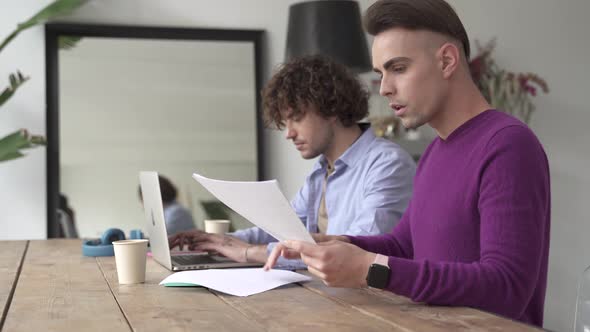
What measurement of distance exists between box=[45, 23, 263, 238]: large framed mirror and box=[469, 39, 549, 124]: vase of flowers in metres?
1.25

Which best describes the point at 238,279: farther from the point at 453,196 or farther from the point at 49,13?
the point at 49,13

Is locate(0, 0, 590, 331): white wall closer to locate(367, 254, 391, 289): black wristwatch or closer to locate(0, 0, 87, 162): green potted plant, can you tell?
locate(0, 0, 87, 162): green potted plant

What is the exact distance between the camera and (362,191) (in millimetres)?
2283

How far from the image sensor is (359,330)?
3.55 feet

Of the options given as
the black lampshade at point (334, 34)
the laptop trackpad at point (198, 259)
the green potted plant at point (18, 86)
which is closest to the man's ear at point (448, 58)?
the laptop trackpad at point (198, 259)

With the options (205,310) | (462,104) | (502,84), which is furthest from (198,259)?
(502,84)

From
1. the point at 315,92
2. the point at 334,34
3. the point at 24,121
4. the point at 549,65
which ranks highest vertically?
the point at 334,34

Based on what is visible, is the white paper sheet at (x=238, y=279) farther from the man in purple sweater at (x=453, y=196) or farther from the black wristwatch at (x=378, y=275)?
the black wristwatch at (x=378, y=275)

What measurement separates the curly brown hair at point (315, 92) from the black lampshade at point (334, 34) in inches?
32.4

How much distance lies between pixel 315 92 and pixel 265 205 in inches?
46.3

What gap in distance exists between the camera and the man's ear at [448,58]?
150 cm

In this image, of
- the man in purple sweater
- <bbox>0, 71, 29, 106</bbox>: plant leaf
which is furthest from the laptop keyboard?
<bbox>0, 71, 29, 106</bbox>: plant leaf

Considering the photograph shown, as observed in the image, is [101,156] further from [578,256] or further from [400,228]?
[578,256]

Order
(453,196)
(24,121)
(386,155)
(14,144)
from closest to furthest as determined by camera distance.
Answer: (453,196) < (386,155) < (14,144) < (24,121)
